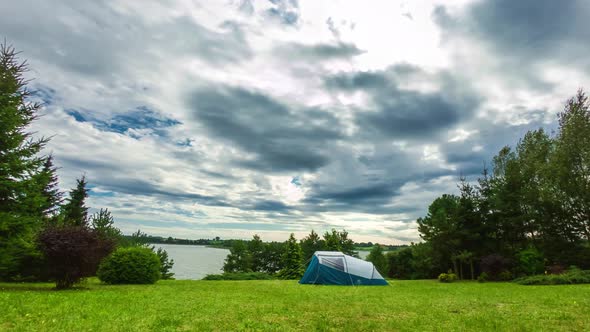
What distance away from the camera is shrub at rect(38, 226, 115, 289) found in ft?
48.8

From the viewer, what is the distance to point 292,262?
43.1 m

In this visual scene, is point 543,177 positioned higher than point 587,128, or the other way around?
point 587,128

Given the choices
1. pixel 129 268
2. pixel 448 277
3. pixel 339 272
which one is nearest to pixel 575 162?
pixel 448 277

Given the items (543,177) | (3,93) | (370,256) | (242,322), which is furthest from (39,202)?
(370,256)

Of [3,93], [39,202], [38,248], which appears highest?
[3,93]

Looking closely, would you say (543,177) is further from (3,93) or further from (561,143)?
(3,93)

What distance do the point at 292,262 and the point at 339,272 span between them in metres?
21.1

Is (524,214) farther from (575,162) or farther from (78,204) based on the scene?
(78,204)

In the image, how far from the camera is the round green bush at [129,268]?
64.7 feet

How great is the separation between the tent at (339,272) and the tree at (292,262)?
18677 millimetres

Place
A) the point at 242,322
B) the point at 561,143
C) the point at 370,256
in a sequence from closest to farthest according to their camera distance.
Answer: the point at 242,322 → the point at 561,143 → the point at 370,256

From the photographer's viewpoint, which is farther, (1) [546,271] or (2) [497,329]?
(1) [546,271]

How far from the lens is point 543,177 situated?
91.0 feet

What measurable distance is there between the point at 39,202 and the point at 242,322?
12500 mm
